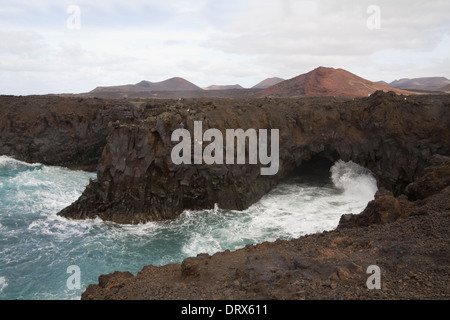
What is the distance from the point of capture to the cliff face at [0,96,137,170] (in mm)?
31938

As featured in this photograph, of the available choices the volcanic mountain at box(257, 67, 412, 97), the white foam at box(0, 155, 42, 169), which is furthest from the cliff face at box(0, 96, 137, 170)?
the volcanic mountain at box(257, 67, 412, 97)

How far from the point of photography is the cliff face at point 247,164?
18.6 metres

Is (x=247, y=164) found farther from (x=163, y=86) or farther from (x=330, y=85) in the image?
(x=163, y=86)

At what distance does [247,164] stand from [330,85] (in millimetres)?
34275

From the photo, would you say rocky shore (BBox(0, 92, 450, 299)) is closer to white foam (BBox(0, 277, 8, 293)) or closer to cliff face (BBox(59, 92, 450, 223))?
cliff face (BBox(59, 92, 450, 223))

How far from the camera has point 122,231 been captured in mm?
17047

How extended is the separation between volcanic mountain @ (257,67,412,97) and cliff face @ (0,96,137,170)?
96.4ft

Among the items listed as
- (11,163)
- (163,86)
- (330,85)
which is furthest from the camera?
(163,86)

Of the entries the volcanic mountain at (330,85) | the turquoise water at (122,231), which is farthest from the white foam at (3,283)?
the volcanic mountain at (330,85)

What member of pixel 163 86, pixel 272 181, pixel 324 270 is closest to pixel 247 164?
pixel 272 181

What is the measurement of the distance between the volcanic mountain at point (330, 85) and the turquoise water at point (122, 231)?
2635cm
